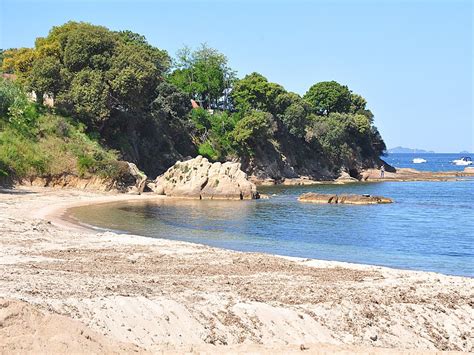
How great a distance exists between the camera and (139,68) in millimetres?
56188

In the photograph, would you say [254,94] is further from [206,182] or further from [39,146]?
[39,146]

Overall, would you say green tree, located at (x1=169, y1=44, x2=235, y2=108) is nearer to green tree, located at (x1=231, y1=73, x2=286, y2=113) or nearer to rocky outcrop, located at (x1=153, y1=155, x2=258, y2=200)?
green tree, located at (x1=231, y1=73, x2=286, y2=113)

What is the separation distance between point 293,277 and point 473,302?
421 cm


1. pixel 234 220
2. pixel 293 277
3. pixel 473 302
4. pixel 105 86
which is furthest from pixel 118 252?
pixel 105 86

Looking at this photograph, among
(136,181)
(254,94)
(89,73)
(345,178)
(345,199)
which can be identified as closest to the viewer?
(345,199)

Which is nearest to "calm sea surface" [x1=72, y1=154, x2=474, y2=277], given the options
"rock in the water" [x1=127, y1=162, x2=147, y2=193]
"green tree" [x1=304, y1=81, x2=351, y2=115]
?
"rock in the water" [x1=127, y1=162, x2=147, y2=193]

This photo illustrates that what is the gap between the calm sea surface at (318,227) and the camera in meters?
24.3

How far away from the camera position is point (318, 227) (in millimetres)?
32750

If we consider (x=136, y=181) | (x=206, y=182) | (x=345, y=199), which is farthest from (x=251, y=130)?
(x=345, y=199)

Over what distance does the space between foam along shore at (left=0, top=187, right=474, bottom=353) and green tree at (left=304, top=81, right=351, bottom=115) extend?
3396 inches

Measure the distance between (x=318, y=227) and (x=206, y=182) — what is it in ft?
58.6

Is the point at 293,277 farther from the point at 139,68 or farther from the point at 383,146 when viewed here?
the point at 383,146

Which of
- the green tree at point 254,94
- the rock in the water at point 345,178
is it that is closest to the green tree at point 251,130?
the green tree at point 254,94

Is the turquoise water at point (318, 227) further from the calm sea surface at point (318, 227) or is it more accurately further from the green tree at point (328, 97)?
the green tree at point (328, 97)
